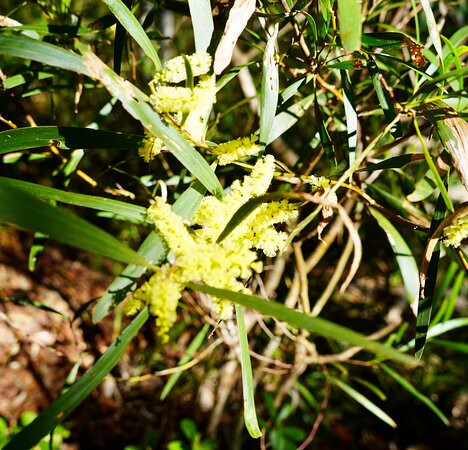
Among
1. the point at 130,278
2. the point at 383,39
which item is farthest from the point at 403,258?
the point at 130,278

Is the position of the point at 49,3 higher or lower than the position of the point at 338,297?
higher

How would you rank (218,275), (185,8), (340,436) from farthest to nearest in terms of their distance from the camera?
(340,436) < (185,8) < (218,275)

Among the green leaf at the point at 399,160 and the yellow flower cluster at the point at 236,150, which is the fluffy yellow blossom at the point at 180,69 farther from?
the green leaf at the point at 399,160

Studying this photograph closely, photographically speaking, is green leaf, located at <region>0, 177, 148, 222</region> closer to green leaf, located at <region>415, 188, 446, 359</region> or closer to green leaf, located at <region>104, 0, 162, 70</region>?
green leaf, located at <region>104, 0, 162, 70</region>

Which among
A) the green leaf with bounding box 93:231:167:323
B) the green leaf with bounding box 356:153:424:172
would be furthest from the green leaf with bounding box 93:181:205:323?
the green leaf with bounding box 356:153:424:172

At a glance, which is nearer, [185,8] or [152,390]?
[185,8]

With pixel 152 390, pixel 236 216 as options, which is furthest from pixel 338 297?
pixel 236 216

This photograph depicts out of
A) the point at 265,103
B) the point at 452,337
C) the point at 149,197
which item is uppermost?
the point at 265,103

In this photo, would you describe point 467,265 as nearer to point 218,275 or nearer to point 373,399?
point 218,275
